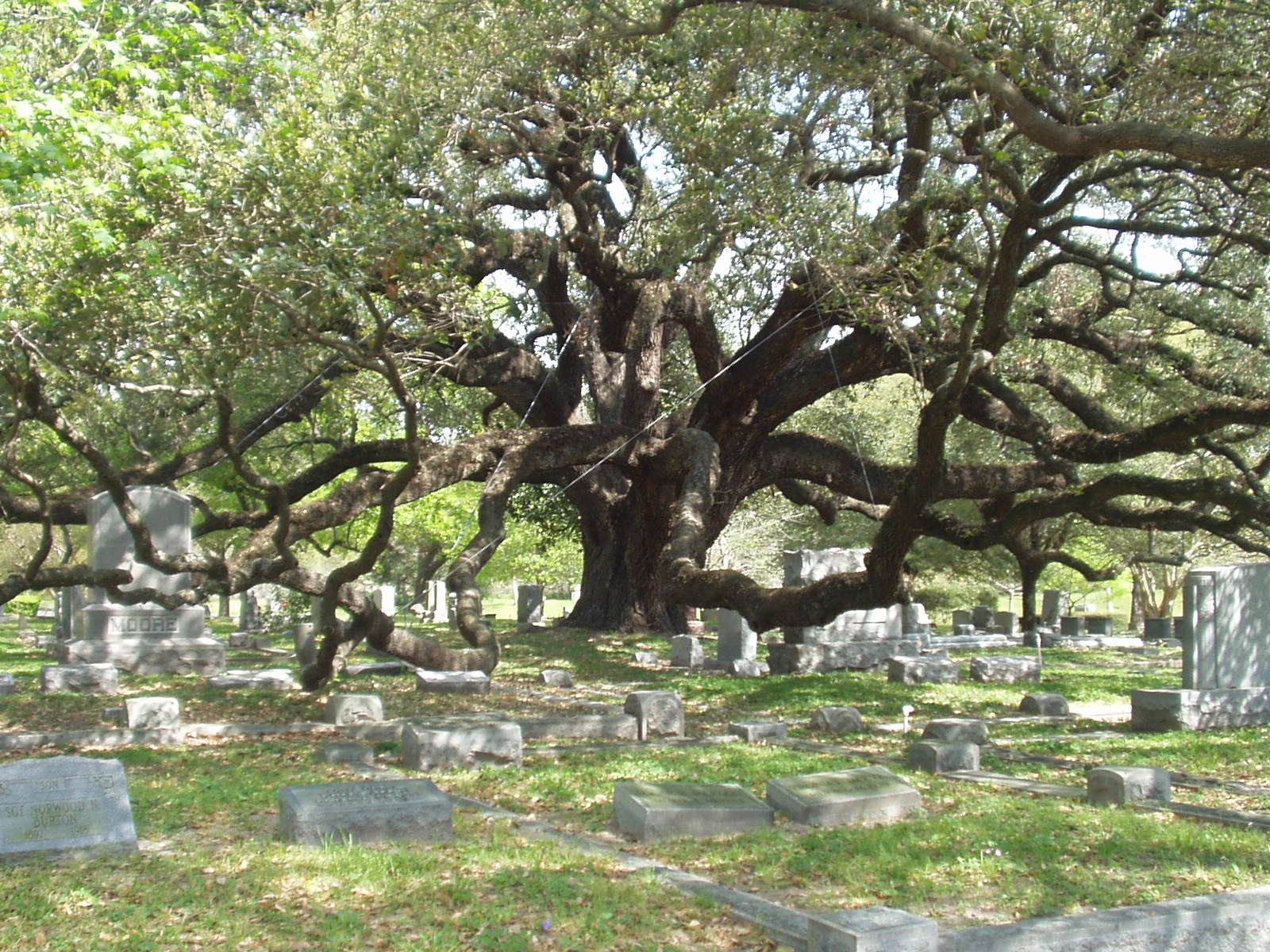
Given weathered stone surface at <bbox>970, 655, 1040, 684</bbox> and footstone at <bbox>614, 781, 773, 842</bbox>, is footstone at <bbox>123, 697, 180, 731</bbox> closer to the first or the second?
footstone at <bbox>614, 781, 773, 842</bbox>

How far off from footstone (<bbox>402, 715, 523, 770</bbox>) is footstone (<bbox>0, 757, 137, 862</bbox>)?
9.69 feet

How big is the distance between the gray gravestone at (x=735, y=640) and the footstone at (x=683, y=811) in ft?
34.1

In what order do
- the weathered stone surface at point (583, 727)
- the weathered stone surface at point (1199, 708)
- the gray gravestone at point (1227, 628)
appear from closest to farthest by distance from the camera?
the weathered stone surface at point (583, 727) < the weathered stone surface at point (1199, 708) < the gray gravestone at point (1227, 628)

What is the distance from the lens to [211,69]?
28.0 ft

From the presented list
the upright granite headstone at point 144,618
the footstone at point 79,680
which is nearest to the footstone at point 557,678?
the upright granite headstone at point 144,618

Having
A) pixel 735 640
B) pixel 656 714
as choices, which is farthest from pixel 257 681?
pixel 735 640

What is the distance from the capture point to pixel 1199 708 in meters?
11.8

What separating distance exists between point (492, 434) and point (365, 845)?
9589mm

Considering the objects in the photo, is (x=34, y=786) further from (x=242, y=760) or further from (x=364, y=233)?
(x=364, y=233)

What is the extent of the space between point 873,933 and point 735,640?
45.8 feet

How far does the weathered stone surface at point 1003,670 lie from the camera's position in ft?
55.2

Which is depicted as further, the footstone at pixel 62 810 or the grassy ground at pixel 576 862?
the footstone at pixel 62 810

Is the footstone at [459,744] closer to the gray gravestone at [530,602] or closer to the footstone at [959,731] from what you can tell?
the footstone at [959,731]

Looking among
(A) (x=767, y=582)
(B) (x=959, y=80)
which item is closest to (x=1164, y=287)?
(B) (x=959, y=80)
